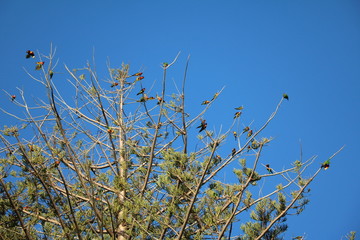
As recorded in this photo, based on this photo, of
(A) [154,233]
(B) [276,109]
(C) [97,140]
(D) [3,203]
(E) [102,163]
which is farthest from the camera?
(E) [102,163]

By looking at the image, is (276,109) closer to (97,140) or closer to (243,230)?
(243,230)

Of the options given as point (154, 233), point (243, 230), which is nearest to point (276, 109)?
point (243, 230)

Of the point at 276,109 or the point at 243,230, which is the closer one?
the point at 276,109

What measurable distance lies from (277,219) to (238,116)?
1349mm

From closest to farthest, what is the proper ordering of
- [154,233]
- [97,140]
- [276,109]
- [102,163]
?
[276,109] → [154,233] → [97,140] → [102,163]

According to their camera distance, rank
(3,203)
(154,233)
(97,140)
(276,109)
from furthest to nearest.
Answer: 1. (97,140)
2. (3,203)
3. (154,233)
4. (276,109)

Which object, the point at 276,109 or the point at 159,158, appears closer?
the point at 276,109

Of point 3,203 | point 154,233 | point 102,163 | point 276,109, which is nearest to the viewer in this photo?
point 276,109

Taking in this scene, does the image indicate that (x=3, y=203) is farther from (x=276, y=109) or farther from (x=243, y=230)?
(x=276, y=109)

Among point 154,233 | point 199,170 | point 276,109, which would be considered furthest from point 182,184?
point 276,109

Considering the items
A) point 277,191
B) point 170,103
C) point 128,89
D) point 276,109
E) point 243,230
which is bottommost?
point 243,230

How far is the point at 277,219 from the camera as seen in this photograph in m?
3.89

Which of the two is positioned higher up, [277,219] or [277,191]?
[277,191]

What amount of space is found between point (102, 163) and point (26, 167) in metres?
1.45
